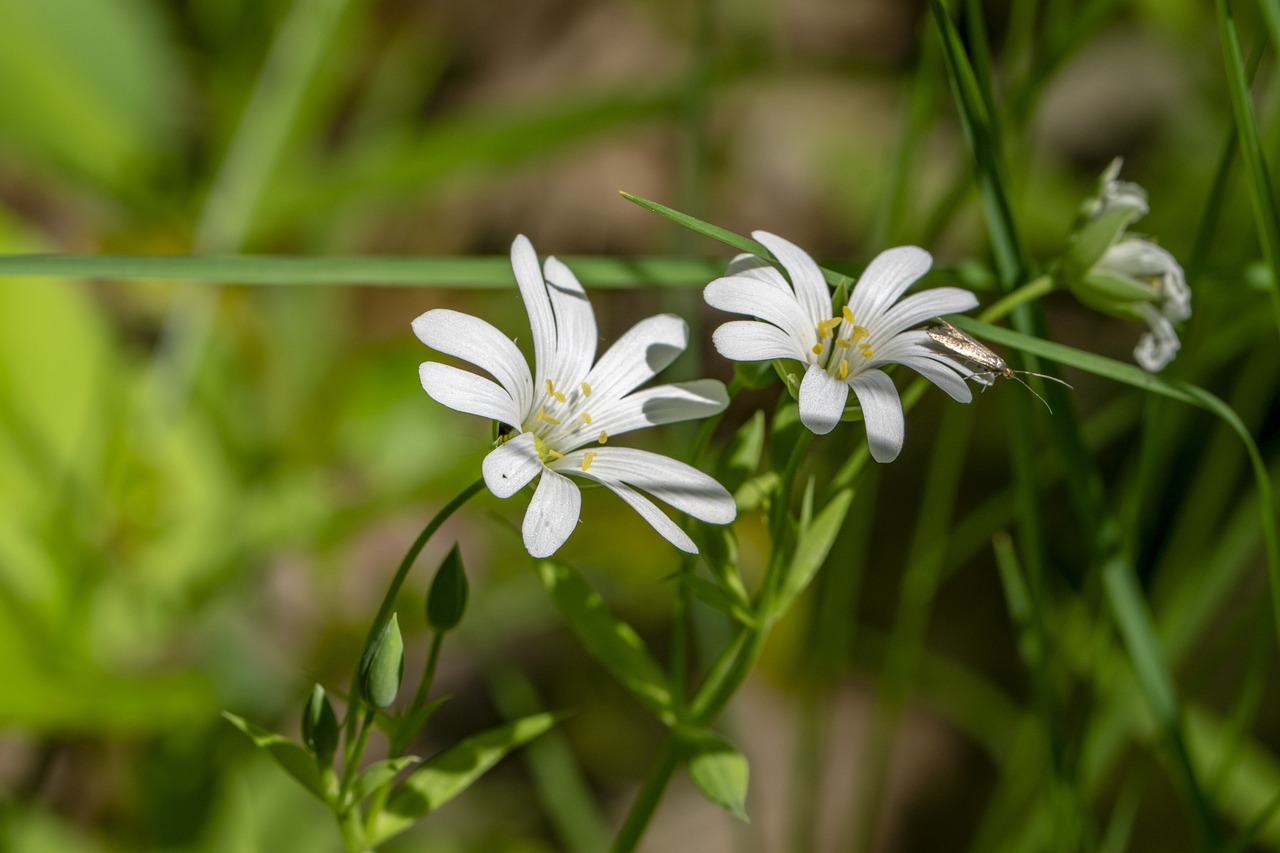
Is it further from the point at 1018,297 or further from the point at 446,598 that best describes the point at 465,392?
the point at 1018,297

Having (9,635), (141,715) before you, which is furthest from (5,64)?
(141,715)

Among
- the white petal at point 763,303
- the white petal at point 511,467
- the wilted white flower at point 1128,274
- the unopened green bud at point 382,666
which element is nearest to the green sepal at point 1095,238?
the wilted white flower at point 1128,274

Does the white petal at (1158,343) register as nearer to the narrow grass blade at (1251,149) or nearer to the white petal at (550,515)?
the narrow grass blade at (1251,149)

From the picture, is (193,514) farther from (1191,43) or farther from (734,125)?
(1191,43)

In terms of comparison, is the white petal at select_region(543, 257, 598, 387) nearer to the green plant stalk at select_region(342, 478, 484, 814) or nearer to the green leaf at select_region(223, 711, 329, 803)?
the green plant stalk at select_region(342, 478, 484, 814)

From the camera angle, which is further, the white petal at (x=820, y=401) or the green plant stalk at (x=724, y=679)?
the green plant stalk at (x=724, y=679)

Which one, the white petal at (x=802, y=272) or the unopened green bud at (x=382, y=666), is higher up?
the white petal at (x=802, y=272)

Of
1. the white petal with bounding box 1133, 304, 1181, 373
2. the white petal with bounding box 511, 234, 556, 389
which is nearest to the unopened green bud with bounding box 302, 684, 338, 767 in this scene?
the white petal with bounding box 511, 234, 556, 389
